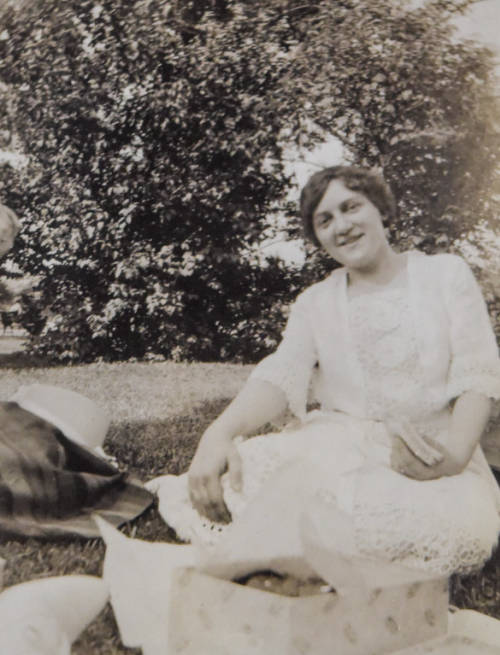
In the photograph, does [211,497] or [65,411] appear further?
[65,411]

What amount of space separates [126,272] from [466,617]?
518 mm

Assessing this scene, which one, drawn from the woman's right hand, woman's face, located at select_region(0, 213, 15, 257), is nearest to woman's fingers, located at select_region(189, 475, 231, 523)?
the woman's right hand

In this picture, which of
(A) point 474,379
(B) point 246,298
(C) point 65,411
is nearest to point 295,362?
(B) point 246,298

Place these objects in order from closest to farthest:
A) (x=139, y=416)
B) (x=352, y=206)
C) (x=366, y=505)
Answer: (x=366, y=505) < (x=352, y=206) < (x=139, y=416)

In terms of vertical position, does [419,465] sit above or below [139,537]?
above

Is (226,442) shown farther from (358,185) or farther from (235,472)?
(358,185)

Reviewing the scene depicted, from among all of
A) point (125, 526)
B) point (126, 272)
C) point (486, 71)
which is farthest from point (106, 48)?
point (125, 526)

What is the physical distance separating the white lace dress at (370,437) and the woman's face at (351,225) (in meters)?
0.04

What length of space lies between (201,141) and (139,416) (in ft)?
1.15

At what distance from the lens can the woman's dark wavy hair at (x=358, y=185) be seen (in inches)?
29.3

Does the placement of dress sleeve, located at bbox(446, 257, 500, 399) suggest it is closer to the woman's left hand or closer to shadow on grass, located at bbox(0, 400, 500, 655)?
the woman's left hand

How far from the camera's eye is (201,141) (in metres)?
0.78

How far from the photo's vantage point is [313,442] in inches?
28.7

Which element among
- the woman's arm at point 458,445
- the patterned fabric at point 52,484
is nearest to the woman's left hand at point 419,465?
the woman's arm at point 458,445
